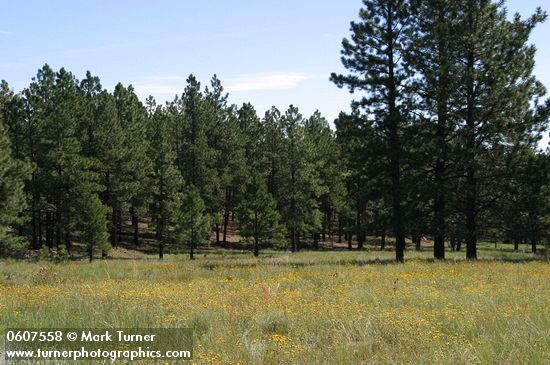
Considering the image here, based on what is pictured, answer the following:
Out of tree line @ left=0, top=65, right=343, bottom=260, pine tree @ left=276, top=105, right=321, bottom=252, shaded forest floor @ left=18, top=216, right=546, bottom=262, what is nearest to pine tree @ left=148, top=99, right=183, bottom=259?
tree line @ left=0, top=65, right=343, bottom=260

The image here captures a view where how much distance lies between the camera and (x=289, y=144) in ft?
152

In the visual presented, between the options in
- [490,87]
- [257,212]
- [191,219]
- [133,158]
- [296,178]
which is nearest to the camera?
[490,87]

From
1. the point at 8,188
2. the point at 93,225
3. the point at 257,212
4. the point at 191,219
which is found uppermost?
the point at 8,188

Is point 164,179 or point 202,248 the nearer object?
point 164,179

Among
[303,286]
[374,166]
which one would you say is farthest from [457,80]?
[303,286]

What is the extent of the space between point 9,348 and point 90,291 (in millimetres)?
4214

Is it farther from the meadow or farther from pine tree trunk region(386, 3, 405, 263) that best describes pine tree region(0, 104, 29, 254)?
pine tree trunk region(386, 3, 405, 263)

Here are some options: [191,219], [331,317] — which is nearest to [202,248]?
[191,219]

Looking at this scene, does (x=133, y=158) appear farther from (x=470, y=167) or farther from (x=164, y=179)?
(x=470, y=167)

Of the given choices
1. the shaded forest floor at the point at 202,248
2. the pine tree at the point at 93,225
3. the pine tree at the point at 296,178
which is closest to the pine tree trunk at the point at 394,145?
the shaded forest floor at the point at 202,248

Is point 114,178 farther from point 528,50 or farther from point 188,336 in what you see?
point 188,336

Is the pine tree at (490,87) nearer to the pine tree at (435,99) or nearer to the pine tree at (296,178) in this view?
the pine tree at (435,99)

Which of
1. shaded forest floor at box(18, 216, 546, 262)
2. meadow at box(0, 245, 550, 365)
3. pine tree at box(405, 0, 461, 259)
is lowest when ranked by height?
shaded forest floor at box(18, 216, 546, 262)

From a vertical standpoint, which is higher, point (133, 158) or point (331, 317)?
point (133, 158)
